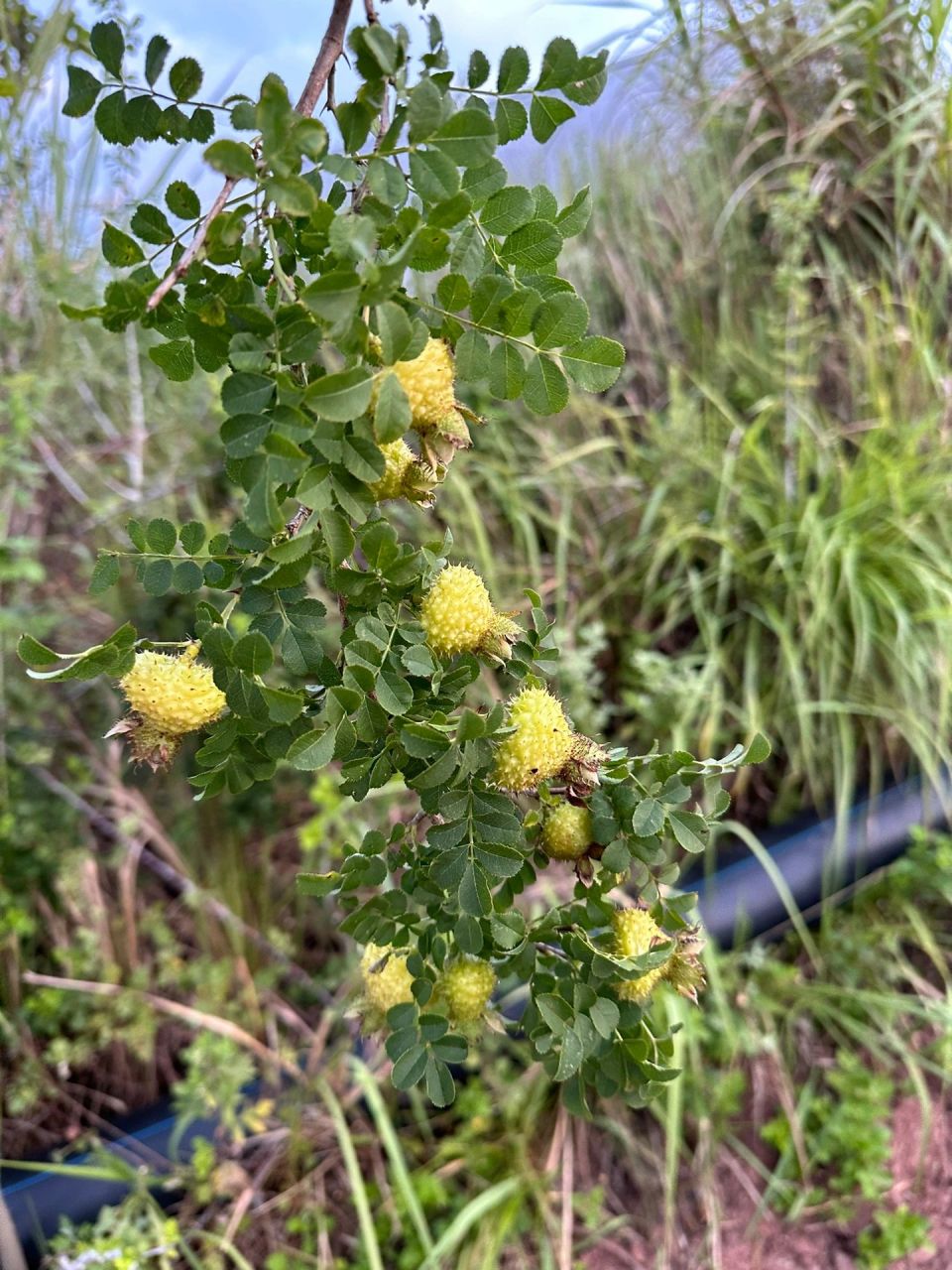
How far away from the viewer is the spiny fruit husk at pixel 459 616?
0.39 metres

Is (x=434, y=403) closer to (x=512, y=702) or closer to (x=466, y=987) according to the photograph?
(x=512, y=702)

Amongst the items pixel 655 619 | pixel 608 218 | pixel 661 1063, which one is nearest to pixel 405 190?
pixel 661 1063

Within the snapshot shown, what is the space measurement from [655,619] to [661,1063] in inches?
49.0

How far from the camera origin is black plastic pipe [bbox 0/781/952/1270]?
956 mm

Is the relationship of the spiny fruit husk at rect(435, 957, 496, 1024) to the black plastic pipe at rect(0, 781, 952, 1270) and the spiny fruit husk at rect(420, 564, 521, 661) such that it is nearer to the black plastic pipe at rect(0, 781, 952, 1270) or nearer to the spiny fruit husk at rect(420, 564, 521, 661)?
the spiny fruit husk at rect(420, 564, 521, 661)

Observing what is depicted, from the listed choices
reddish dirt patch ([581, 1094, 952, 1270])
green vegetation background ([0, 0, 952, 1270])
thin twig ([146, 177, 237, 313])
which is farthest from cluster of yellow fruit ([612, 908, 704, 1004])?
reddish dirt patch ([581, 1094, 952, 1270])

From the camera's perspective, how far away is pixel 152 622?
146cm

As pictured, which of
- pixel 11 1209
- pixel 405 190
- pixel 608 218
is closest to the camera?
pixel 405 190

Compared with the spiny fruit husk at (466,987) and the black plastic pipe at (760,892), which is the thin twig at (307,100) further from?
the black plastic pipe at (760,892)

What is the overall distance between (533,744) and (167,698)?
0.56 ft

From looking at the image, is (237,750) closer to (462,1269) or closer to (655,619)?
(462,1269)

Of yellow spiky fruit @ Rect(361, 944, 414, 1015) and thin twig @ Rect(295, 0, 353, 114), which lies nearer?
thin twig @ Rect(295, 0, 353, 114)

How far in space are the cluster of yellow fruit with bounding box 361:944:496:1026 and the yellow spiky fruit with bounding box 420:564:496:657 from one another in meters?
0.18

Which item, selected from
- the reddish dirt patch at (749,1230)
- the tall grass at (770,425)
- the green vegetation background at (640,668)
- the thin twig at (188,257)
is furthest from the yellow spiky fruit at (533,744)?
the reddish dirt patch at (749,1230)
